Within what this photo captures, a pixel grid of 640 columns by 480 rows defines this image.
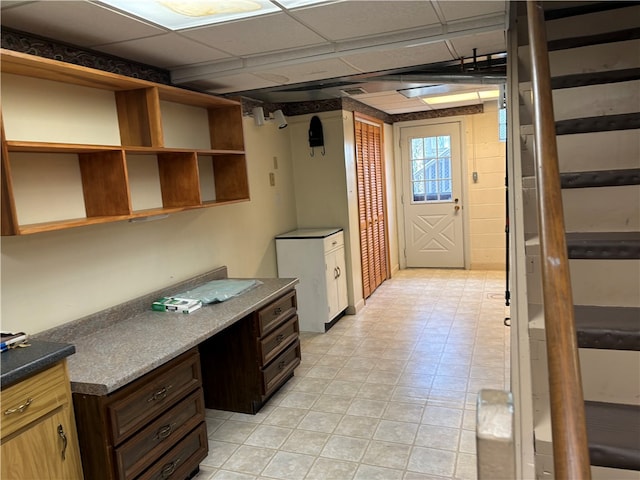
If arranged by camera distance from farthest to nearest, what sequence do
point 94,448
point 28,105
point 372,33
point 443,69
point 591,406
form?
point 443,69
point 372,33
point 28,105
point 94,448
point 591,406

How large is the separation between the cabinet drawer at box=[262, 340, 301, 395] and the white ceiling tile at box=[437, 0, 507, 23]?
231 cm

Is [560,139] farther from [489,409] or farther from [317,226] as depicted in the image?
[317,226]

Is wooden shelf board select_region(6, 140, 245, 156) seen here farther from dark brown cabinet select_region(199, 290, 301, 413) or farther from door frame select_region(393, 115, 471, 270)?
door frame select_region(393, 115, 471, 270)

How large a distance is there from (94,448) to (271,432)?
3.79 feet

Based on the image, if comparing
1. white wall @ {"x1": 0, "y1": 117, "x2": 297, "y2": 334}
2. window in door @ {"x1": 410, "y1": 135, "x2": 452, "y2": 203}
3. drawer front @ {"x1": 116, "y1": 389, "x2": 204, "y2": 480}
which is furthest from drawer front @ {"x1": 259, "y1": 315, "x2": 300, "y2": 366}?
window in door @ {"x1": 410, "y1": 135, "x2": 452, "y2": 203}

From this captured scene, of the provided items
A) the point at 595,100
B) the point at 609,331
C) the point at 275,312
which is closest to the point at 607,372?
the point at 609,331

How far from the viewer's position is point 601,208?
70.2 inches

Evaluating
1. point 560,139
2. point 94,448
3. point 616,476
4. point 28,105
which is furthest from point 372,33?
point 94,448

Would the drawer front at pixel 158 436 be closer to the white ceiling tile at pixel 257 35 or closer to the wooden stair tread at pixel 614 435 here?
the wooden stair tread at pixel 614 435

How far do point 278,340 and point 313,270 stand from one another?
1299 millimetres

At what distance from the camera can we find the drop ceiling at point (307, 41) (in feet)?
6.89

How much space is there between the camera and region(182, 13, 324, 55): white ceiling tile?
7.40 ft

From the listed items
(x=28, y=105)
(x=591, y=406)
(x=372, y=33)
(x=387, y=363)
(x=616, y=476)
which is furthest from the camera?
(x=387, y=363)

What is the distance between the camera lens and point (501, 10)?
2.25 m
